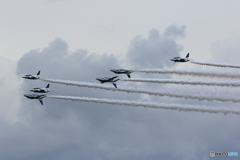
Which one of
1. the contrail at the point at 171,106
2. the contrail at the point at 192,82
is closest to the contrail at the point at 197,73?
the contrail at the point at 192,82

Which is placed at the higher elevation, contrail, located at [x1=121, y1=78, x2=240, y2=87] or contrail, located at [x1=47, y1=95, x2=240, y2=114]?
contrail, located at [x1=121, y1=78, x2=240, y2=87]

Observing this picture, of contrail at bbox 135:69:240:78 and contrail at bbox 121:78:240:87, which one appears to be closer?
contrail at bbox 121:78:240:87

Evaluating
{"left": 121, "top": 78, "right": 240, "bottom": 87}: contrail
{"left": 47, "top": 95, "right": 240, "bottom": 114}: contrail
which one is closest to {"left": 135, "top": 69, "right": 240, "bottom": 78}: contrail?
{"left": 121, "top": 78, "right": 240, "bottom": 87}: contrail

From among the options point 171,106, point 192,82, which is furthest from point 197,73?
point 171,106

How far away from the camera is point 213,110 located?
130m

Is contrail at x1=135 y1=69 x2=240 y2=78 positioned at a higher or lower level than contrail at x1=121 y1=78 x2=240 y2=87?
higher

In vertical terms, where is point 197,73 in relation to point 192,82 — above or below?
above

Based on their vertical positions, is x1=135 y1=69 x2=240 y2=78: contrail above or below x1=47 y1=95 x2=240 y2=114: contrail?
above

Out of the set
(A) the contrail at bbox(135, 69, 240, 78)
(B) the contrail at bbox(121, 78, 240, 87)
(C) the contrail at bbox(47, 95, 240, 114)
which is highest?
(A) the contrail at bbox(135, 69, 240, 78)

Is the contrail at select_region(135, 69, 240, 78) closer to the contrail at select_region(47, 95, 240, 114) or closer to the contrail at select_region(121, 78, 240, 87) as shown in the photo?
the contrail at select_region(121, 78, 240, 87)

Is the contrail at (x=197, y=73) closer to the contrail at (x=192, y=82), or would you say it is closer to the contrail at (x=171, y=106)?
the contrail at (x=192, y=82)

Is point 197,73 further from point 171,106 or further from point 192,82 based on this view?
point 171,106

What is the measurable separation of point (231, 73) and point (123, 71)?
3341 cm

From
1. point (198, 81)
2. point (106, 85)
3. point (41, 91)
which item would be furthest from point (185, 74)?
point (41, 91)
